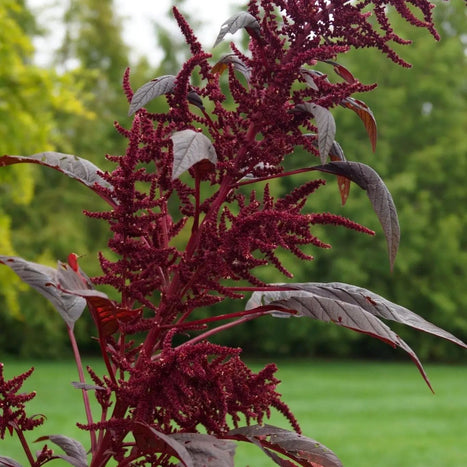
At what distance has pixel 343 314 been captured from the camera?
106 cm

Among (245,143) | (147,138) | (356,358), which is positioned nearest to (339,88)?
(245,143)

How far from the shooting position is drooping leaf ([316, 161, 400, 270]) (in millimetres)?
1097

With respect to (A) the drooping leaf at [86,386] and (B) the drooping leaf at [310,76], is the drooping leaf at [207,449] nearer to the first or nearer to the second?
(A) the drooping leaf at [86,386]

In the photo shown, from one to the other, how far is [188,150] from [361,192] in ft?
84.4

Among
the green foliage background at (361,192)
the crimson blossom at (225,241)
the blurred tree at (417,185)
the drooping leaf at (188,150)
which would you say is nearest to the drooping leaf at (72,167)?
the crimson blossom at (225,241)

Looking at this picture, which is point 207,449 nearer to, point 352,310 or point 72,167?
point 352,310

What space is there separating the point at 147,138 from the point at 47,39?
24.3 m

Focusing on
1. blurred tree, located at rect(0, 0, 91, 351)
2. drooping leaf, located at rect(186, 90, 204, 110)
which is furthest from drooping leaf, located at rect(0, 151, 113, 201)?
blurred tree, located at rect(0, 0, 91, 351)

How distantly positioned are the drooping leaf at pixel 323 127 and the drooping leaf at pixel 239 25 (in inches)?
5.5

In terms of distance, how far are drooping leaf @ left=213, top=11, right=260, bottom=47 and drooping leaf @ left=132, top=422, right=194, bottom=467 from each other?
52 cm

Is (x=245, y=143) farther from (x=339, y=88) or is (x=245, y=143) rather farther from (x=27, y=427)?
(x=27, y=427)

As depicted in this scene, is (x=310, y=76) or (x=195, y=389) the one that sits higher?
(x=310, y=76)

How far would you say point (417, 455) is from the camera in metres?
10.5

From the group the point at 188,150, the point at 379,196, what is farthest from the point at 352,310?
the point at 188,150
